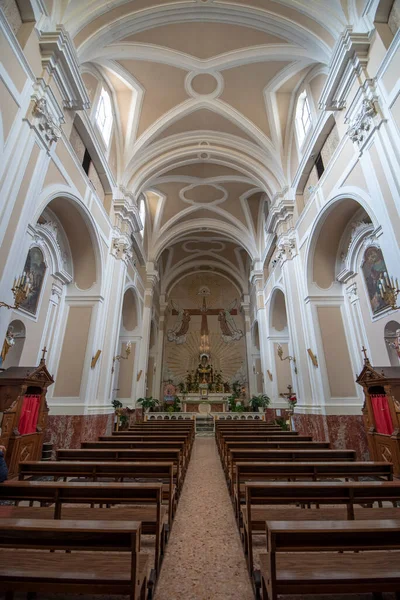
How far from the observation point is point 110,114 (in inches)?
377

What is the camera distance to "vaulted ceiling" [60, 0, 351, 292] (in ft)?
22.7

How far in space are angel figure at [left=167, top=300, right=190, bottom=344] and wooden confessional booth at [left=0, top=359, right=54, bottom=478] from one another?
15.8m

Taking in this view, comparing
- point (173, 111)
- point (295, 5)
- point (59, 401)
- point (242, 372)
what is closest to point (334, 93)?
point (295, 5)

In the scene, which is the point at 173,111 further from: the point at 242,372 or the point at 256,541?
the point at 242,372

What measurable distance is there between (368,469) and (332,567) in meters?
2.04

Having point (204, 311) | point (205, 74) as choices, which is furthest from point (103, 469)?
point (204, 311)

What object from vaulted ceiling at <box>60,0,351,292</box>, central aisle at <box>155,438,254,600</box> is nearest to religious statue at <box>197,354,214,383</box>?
vaulted ceiling at <box>60,0,351,292</box>

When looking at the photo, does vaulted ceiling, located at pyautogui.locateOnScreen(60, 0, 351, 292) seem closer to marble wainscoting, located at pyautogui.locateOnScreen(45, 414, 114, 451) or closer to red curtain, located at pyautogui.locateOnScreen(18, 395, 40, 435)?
red curtain, located at pyautogui.locateOnScreen(18, 395, 40, 435)

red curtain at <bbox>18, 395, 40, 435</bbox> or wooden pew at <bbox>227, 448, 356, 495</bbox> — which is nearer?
wooden pew at <bbox>227, 448, 356, 495</bbox>

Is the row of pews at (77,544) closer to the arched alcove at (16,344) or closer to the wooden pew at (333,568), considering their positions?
the wooden pew at (333,568)

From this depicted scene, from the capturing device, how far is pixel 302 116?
9328mm

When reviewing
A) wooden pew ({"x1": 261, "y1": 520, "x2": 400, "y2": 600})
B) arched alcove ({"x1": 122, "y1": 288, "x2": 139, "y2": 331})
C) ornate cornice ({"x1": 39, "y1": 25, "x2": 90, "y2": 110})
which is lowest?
wooden pew ({"x1": 261, "y1": 520, "x2": 400, "y2": 600})

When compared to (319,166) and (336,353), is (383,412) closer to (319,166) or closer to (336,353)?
(336,353)

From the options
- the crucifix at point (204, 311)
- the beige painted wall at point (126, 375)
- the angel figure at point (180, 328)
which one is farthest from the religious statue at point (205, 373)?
the beige painted wall at point (126, 375)
